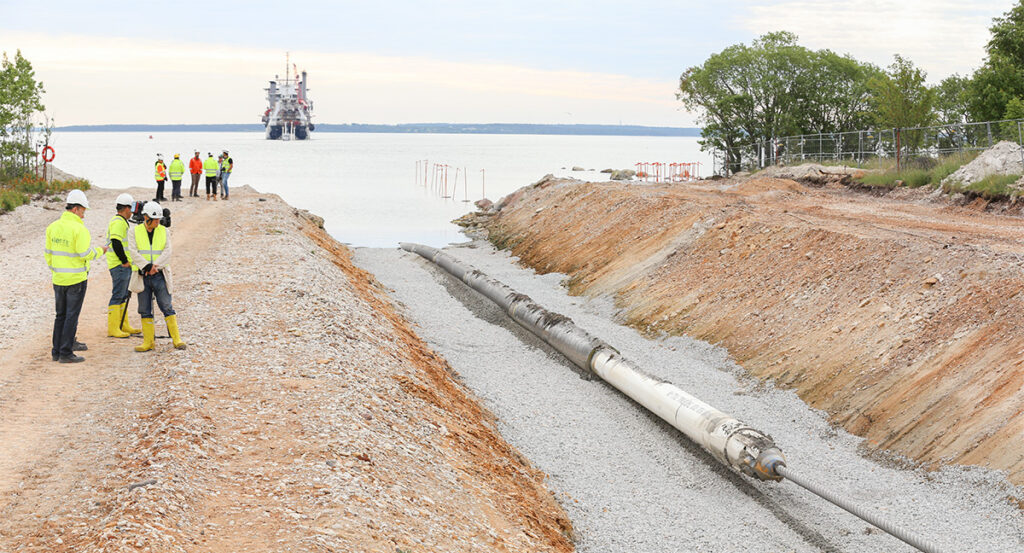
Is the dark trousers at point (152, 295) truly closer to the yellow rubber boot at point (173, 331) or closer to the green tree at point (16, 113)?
the yellow rubber boot at point (173, 331)

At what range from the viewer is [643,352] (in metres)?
20.5

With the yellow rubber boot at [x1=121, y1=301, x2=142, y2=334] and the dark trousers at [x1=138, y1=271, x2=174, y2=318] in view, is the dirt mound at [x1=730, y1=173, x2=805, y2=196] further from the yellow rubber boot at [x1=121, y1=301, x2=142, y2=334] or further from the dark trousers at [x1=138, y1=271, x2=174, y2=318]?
the dark trousers at [x1=138, y1=271, x2=174, y2=318]

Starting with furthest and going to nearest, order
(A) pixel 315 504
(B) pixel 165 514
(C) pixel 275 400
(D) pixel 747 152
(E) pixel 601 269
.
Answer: (D) pixel 747 152
(E) pixel 601 269
(C) pixel 275 400
(A) pixel 315 504
(B) pixel 165 514

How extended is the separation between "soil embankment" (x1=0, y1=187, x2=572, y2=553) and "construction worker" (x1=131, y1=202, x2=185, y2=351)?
14.6 inches

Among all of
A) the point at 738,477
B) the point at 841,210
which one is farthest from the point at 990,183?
the point at 738,477

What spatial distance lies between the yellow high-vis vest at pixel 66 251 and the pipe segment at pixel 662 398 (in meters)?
9.45

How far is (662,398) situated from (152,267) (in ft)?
28.4

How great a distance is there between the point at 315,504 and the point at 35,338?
25.6 ft

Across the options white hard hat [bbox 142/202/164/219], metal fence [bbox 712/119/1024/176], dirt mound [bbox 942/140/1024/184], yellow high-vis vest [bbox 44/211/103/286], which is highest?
metal fence [bbox 712/119/1024/176]

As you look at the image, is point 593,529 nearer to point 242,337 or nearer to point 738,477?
point 738,477

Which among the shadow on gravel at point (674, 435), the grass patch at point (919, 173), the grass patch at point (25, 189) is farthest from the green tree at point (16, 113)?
the grass patch at point (919, 173)

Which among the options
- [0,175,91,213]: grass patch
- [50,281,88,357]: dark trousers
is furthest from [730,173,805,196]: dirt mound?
[0,175,91,213]: grass patch

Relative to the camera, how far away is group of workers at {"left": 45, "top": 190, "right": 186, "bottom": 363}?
1218 centimetres

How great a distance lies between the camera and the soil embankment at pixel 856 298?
1340 cm
